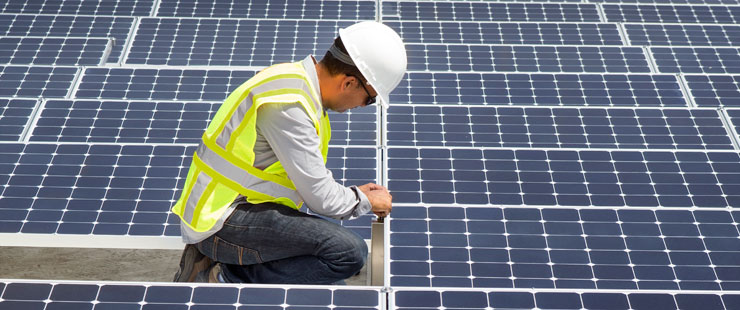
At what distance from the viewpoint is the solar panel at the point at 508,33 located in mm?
10484

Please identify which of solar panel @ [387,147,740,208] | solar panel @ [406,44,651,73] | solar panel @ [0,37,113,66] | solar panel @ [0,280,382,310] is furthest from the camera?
solar panel @ [0,37,113,66]

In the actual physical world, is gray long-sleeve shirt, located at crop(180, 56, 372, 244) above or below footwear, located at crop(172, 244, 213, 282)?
above

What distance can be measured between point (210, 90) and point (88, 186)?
227 centimetres

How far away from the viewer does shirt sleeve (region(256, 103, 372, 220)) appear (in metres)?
4.39

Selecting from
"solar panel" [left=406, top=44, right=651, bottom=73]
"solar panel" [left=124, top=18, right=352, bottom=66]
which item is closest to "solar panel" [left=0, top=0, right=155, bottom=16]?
"solar panel" [left=124, top=18, right=352, bottom=66]

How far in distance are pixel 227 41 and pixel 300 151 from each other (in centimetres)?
588

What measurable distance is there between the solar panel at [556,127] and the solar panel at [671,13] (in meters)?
4.53

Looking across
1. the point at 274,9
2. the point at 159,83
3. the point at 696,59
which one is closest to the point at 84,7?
the point at 274,9

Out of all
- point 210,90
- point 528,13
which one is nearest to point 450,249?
point 210,90

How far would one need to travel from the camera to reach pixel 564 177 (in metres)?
6.04

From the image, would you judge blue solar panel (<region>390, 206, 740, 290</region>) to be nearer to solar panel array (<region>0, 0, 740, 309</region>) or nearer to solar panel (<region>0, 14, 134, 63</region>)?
solar panel array (<region>0, 0, 740, 309</region>)

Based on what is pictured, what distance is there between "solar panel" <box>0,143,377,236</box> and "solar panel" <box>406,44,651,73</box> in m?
3.00

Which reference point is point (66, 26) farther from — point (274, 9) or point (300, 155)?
point (300, 155)

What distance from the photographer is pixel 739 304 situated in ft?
13.6
